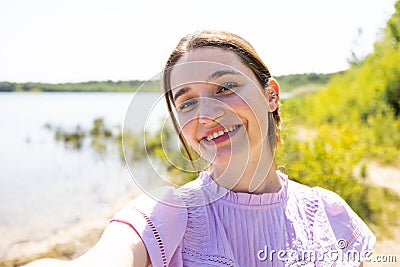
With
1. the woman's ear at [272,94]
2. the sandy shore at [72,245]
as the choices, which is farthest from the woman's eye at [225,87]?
the sandy shore at [72,245]

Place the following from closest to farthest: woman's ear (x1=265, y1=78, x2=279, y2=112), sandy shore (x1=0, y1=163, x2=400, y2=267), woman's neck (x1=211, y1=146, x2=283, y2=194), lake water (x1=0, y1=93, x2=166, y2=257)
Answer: woman's neck (x1=211, y1=146, x2=283, y2=194) → woman's ear (x1=265, y1=78, x2=279, y2=112) → sandy shore (x1=0, y1=163, x2=400, y2=267) → lake water (x1=0, y1=93, x2=166, y2=257)

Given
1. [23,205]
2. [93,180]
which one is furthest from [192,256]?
[93,180]

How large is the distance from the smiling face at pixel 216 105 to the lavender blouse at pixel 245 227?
13cm

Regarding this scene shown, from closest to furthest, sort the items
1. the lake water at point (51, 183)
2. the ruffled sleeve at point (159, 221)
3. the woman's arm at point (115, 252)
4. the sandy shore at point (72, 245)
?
1. the woman's arm at point (115, 252)
2. the ruffled sleeve at point (159, 221)
3. the sandy shore at point (72, 245)
4. the lake water at point (51, 183)

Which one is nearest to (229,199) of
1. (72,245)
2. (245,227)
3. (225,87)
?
(245,227)

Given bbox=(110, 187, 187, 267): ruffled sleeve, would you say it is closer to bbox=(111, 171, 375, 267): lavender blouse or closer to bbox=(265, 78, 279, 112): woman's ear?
bbox=(111, 171, 375, 267): lavender blouse

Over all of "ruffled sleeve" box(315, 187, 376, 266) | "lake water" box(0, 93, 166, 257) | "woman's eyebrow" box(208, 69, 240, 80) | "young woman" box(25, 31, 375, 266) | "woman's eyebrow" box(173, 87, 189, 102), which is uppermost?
"woman's eyebrow" box(208, 69, 240, 80)

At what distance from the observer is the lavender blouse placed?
3.02 ft

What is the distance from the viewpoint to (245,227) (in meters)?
1.09

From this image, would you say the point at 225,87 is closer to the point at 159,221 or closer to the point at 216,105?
the point at 216,105

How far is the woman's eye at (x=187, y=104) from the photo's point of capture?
1054 mm

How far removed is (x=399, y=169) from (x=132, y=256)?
7.97 meters

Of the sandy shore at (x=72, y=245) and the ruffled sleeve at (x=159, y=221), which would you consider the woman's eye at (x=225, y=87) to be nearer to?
the ruffled sleeve at (x=159, y=221)

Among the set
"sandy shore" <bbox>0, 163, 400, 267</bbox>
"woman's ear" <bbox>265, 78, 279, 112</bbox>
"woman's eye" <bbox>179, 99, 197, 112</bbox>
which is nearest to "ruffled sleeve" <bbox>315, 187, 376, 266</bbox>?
"woman's ear" <bbox>265, 78, 279, 112</bbox>
